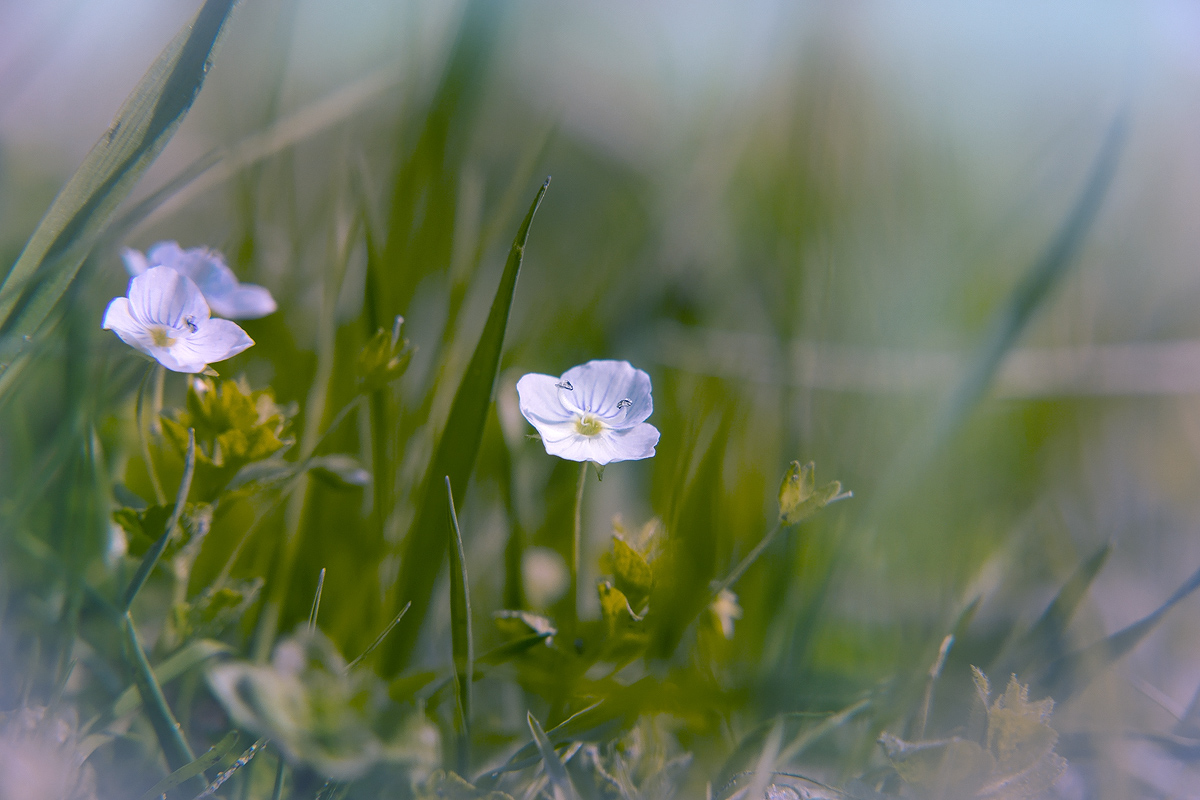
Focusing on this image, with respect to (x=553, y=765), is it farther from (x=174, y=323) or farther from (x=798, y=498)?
(x=174, y=323)

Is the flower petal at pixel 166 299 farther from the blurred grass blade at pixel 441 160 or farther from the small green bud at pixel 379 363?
the blurred grass blade at pixel 441 160

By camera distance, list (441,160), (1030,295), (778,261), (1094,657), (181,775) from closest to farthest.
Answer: (181,775), (1094,657), (1030,295), (441,160), (778,261)

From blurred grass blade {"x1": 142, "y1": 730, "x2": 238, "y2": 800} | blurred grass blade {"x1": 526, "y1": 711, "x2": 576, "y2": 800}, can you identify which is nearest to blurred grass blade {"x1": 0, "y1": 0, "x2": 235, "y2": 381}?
blurred grass blade {"x1": 142, "y1": 730, "x2": 238, "y2": 800}

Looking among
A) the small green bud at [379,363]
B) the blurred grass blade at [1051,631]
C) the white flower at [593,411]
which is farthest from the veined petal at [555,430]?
the blurred grass blade at [1051,631]

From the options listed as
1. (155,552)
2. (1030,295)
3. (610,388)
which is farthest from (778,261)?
(155,552)

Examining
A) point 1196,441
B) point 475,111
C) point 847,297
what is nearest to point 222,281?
point 475,111

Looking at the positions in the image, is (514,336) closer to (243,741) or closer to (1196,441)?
(243,741)

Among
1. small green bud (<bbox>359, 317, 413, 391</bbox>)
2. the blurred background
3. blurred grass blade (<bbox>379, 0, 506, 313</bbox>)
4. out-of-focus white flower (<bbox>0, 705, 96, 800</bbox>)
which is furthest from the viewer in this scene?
blurred grass blade (<bbox>379, 0, 506, 313</bbox>)

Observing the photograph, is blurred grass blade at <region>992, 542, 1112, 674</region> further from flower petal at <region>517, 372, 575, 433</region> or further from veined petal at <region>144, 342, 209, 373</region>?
veined petal at <region>144, 342, 209, 373</region>
